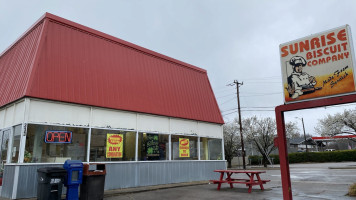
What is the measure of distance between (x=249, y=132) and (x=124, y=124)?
1145 inches

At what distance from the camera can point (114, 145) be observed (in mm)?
11344

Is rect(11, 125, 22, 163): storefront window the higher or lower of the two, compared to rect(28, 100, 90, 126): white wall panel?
lower

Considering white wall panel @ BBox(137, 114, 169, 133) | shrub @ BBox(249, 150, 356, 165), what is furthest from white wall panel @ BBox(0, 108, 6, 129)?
shrub @ BBox(249, 150, 356, 165)

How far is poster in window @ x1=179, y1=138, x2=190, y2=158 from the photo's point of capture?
14.1 metres

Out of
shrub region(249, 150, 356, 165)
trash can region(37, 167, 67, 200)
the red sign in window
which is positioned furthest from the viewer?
shrub region(249, 150, 356, 165)

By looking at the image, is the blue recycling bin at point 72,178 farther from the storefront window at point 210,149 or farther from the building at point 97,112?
the storefront window at point 210,149

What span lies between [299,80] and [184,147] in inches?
348

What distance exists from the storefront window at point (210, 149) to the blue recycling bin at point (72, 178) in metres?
8.12

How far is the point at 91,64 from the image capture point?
1175cm

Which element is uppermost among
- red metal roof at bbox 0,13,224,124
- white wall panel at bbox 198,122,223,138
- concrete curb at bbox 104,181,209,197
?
red metal roof at bbox 0,13,224,124

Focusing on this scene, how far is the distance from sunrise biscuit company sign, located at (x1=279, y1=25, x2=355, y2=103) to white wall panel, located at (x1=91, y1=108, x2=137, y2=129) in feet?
24.4

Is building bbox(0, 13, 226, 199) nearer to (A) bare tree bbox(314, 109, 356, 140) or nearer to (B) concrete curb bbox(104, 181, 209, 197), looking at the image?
(B) concrete curb bbox(104, 181, 209, 197)

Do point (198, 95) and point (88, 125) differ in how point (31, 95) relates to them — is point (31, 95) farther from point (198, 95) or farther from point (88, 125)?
point (198, 95)

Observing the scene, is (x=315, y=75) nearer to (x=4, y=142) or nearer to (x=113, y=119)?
(x=113, y=119)
